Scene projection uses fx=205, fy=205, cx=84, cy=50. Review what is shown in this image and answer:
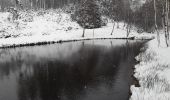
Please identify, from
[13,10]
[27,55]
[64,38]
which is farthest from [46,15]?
[27,55]

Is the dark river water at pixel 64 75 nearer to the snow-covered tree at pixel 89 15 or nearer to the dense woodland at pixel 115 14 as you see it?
the snow-covered tree at pixel 89 15

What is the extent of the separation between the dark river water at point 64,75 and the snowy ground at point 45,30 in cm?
1000

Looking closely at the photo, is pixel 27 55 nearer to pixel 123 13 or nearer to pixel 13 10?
pixel 13 10

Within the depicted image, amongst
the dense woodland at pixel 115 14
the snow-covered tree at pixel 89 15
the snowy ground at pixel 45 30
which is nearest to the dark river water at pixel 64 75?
the snowy ground at pixel 45 30

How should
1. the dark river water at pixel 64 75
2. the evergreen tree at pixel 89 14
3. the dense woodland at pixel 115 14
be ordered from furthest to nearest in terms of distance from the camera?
the dense woodland at pixel 115 14, the evergreen tree at pixel 89 14, the dark river water at pixel 64 75

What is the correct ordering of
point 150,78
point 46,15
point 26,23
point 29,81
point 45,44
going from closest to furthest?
point 150,78
point 29,81
point 45,44
point 26,23
point 46,15

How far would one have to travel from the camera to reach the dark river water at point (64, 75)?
1800cm

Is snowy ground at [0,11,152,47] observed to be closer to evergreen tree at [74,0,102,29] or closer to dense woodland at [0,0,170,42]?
evergreen tree at [74,0,102,29]

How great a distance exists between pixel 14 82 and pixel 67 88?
20.3ft

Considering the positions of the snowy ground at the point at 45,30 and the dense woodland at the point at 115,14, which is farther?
the dense woodland at the point at 115,14

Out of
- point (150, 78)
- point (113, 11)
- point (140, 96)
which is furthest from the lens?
point (113, 11)

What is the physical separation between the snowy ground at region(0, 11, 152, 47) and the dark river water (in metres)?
10.0

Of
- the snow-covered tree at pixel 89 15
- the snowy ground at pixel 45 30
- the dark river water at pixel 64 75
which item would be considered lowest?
the dark river water at pixel 64 75

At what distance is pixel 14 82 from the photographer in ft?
70.3
